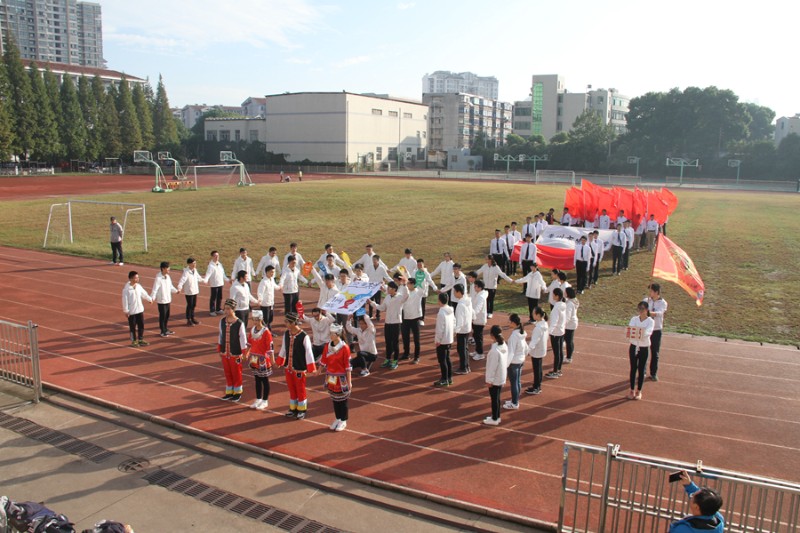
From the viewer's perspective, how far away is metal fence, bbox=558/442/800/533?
5445 mm

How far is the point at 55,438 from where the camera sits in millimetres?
8891

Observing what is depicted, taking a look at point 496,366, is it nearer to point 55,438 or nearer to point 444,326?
point 444,326

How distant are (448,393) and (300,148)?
3003 inches

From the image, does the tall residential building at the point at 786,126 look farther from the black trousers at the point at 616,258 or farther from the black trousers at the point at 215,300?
the black trousers at the point at 215,300

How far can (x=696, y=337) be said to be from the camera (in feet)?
46.3

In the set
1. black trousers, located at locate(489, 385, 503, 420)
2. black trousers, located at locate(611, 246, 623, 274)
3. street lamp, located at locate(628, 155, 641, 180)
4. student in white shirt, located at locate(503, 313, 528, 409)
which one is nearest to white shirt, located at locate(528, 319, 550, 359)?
student in white shirt, located at locate(503, 313, 528, 409)

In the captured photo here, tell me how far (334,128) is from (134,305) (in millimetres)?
70719

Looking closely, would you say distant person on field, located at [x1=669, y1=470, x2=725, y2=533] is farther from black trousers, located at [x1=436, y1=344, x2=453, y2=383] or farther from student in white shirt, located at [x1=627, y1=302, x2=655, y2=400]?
black trousers, located at [x1=436, y1=344, x2=453, y2=383]

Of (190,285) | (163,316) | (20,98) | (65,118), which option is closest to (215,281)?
(190,285)

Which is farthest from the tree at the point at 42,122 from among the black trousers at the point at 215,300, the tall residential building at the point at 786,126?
the tall residential building at the point at 786,126

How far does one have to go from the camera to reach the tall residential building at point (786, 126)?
8531 cm

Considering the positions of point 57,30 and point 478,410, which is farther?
point 57,30

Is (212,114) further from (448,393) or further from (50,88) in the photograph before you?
(448,393)

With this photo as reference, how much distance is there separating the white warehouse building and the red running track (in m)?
68.6
